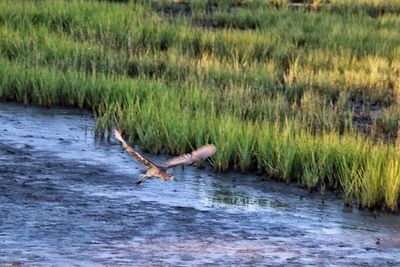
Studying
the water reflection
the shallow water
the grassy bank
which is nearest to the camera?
the shallow water

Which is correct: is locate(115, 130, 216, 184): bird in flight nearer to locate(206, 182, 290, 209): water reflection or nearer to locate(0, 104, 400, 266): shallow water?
locate(0, 104, 400, 266): shallow water

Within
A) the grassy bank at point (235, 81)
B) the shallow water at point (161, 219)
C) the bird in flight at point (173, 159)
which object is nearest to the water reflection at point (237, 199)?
the shallow water at point (161, 219)

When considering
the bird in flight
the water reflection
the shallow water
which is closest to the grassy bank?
the shallow water

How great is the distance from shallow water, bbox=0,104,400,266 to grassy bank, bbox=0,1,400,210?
327 mm

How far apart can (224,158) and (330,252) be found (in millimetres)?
2677

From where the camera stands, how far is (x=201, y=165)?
9430 millimetres

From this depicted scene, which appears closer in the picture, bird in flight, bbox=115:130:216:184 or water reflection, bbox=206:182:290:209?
bird in flight, bbox=115:130:216:184

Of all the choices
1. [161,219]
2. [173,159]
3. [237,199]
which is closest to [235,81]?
[237,199]

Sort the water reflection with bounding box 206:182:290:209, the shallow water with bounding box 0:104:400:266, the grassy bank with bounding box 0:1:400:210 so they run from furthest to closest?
the grassy bank with bounding box 0:1:400:210 < the water reflection with bounding box 206:182:290:209 < the shallow water with bounding box 0:104:400:266

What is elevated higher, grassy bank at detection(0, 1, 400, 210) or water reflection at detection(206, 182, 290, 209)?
grassy bank at detection(0, 1, 400, 210)

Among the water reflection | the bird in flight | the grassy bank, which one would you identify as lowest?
the water reflection

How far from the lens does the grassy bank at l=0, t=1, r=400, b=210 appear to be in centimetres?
912

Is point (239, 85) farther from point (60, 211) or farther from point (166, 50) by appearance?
point (60, 211)

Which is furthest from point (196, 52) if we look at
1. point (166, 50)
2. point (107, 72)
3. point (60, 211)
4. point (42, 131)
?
point (60, 211)
